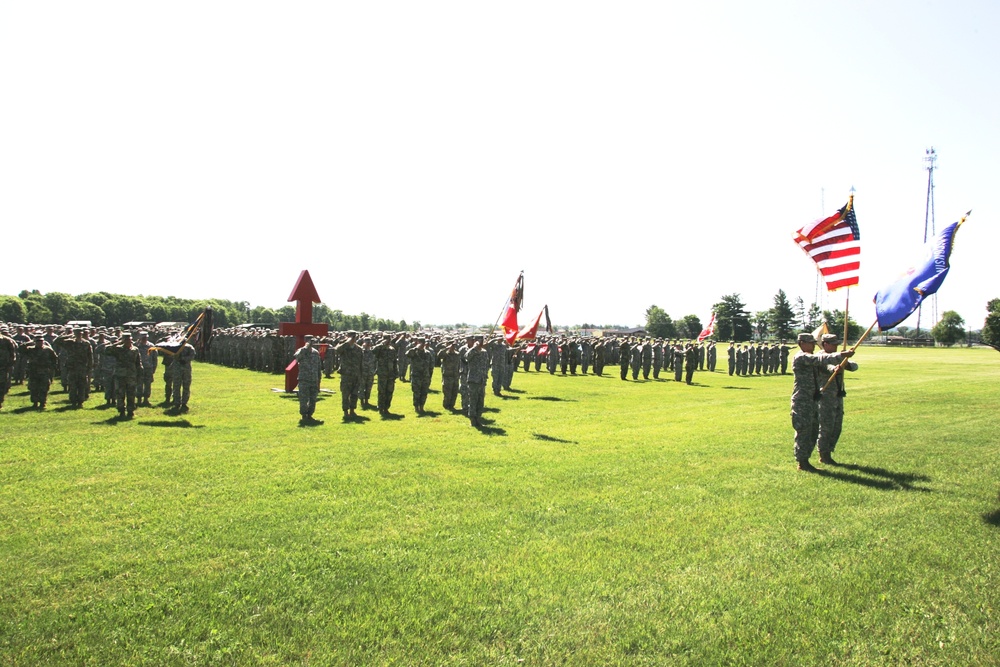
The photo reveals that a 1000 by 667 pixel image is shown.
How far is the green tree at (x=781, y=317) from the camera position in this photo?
311ft

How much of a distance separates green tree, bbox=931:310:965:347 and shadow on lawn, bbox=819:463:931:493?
96.6 meters

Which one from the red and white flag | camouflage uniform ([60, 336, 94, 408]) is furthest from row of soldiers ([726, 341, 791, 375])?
camouflage uniform ([60, 336, 94, 408])

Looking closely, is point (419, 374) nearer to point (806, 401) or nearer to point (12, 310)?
point (806, 401)

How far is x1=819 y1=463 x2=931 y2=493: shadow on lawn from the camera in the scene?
7.87 metres

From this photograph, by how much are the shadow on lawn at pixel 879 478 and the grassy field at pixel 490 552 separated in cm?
6

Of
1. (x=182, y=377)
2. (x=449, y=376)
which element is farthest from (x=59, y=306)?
(x=449, y=376)

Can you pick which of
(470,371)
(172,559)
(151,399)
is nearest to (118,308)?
(151,399)

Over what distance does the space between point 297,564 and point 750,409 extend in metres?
15.5

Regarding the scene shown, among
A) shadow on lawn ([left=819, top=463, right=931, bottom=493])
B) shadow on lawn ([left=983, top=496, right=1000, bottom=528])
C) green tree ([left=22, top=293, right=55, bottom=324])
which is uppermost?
green tree ([left=22, top=293, right=55, bottom=324])

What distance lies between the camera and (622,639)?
4.09m

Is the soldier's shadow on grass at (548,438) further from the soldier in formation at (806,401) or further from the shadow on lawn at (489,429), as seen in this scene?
the soldier in formation at (806,401)

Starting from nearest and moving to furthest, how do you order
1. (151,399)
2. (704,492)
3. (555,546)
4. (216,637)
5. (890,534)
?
(216,637) < (555,546) < (890,534) < (704,492) < (151,399)

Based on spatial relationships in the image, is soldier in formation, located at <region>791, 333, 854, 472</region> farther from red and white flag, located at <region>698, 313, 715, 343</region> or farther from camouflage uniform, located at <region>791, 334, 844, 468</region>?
red and white flag, located at <region>698, 313, 715, 343</region>

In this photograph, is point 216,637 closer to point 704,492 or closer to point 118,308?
point 704,492
